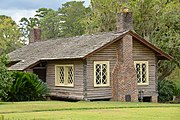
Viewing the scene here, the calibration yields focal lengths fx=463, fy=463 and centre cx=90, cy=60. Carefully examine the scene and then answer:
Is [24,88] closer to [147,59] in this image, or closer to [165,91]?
[147,59]

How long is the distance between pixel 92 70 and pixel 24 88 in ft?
14.6

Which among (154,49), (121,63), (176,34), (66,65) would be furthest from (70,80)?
(176,34)

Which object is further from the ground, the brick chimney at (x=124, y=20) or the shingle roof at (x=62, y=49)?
the brick chimney at (x=124, y=20)

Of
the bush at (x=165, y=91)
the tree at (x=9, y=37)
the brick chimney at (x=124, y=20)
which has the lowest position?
the bush at (x=165, y=91)

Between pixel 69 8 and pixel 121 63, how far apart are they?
54.9m

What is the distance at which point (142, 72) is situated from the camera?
31.5m

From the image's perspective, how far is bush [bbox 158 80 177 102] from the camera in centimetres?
3422

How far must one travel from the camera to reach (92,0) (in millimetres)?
42344

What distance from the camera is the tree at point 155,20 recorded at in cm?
3856

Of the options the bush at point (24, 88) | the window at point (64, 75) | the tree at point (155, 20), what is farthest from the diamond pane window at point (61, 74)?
the tree at point (155, 20)

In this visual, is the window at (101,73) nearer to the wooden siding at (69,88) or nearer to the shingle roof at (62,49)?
the wooden siding at (69,88)

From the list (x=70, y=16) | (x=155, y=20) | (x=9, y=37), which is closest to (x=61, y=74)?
(x=155, y=20)

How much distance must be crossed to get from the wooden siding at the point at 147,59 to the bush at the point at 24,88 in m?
6.74

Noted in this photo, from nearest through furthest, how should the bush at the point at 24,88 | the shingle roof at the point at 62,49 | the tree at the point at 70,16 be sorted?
the bush at the point at 24,88, the shingle roof at the point at 62,49, the tree at the point at 70,16
